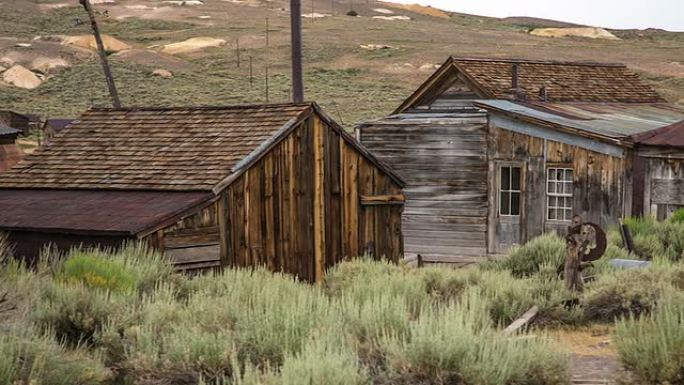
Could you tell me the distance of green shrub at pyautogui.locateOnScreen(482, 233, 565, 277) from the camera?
531 inches

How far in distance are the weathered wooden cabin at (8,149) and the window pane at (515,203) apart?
47.5 feet

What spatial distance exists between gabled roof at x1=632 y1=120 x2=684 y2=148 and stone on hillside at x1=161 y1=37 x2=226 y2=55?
64067 mm

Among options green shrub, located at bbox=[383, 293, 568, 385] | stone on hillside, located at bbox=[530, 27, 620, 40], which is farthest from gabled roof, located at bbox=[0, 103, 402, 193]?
stone on hillside, located at bbox=[530, 27, 620, 40]

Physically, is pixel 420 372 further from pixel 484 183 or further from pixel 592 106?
pixel 592 106

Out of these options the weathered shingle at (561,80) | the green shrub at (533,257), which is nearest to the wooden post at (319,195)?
the green shrub at (533,257)

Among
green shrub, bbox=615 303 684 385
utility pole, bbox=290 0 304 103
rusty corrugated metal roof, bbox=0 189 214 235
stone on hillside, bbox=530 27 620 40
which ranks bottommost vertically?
rusty corrugated metal roof, bbox=0 189 214 235

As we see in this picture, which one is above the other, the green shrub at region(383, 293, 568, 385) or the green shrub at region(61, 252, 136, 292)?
the green shrub at region(383, 293, 568, 385)

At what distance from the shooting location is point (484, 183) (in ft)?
67.2

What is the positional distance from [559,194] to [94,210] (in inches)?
383

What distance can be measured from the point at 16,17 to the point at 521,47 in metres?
47.2

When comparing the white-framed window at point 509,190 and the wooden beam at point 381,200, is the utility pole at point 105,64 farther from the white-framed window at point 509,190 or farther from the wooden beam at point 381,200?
the wooden beam at point 381,200

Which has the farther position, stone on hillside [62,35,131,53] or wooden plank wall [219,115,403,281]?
stone on hillside [62,35,131,53]

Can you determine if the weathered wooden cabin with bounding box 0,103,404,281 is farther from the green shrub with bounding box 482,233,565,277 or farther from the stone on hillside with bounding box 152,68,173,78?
the stone on hillside with bounding box 152,68,173,78

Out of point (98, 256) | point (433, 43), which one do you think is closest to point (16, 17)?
point (433, 43)
